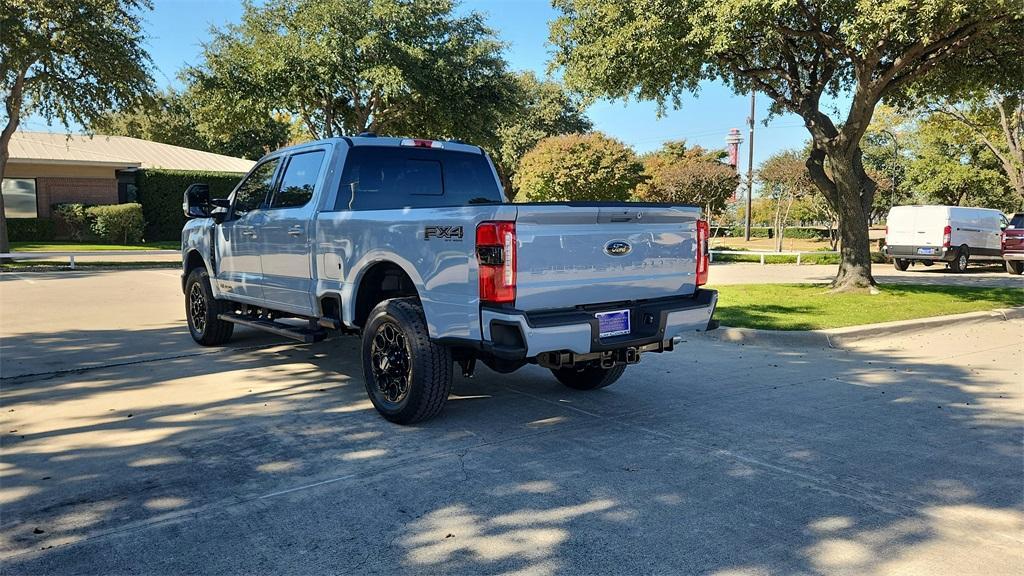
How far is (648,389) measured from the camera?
6.78 metres

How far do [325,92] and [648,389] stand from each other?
1955 centimetres

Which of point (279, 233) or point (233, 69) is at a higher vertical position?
point (233, 69)

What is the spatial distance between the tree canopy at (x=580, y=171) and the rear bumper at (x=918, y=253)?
54.0ft

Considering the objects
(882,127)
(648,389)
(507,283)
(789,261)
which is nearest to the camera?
(507,283)

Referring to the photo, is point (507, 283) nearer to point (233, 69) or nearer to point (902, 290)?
point (902, 290)

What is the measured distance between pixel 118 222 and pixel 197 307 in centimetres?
2504

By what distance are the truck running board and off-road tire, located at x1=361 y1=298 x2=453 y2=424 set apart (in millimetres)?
1108

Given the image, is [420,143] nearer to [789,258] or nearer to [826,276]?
[826,276]

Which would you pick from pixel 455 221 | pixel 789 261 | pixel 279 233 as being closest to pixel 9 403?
pixel 279 233

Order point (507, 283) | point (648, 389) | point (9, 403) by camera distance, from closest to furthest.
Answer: point (507, 283) < point (9, 403) < point (648, 389)

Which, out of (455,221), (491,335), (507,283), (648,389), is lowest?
(648,389)

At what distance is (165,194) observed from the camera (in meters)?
33.6

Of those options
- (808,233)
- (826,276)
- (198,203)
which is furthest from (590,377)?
(808,233)

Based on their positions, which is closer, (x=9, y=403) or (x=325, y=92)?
(x=9, y=403)
